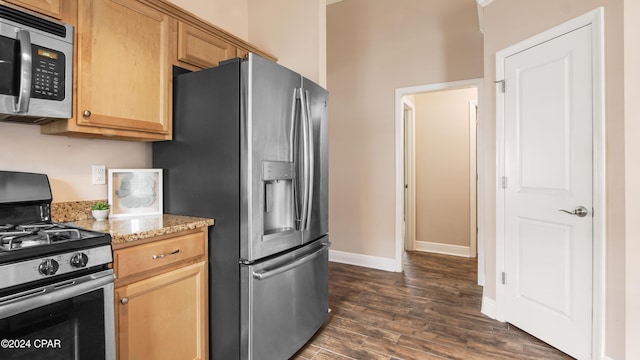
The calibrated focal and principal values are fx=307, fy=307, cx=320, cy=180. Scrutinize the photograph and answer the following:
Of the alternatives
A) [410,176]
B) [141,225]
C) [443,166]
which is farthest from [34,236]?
[443,166]

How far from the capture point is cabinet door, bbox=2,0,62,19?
52.1 inches

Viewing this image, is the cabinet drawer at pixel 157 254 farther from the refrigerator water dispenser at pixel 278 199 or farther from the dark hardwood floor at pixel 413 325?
the dark hardwood floor at pixel 413 325

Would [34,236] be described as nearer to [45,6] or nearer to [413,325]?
[45,6]

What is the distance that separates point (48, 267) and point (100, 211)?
74cm

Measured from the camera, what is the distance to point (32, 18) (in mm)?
1339

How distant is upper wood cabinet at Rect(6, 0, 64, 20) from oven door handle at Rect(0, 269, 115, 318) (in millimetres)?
1183

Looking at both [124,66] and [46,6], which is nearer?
[46,6]

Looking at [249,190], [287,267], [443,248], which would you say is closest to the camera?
[249,190]

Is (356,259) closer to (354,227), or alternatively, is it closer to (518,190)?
(354,227)

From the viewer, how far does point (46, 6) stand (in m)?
1.38

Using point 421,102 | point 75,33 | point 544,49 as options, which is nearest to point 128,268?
point 75,33

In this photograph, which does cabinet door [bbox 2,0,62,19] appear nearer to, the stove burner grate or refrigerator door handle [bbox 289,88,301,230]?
the stove burner grate

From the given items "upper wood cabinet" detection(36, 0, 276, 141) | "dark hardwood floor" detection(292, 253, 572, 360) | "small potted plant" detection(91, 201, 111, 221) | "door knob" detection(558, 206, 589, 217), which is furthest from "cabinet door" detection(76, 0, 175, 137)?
"door knob" detection(558, 206, 589, 217)

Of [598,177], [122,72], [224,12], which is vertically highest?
[224,12]
